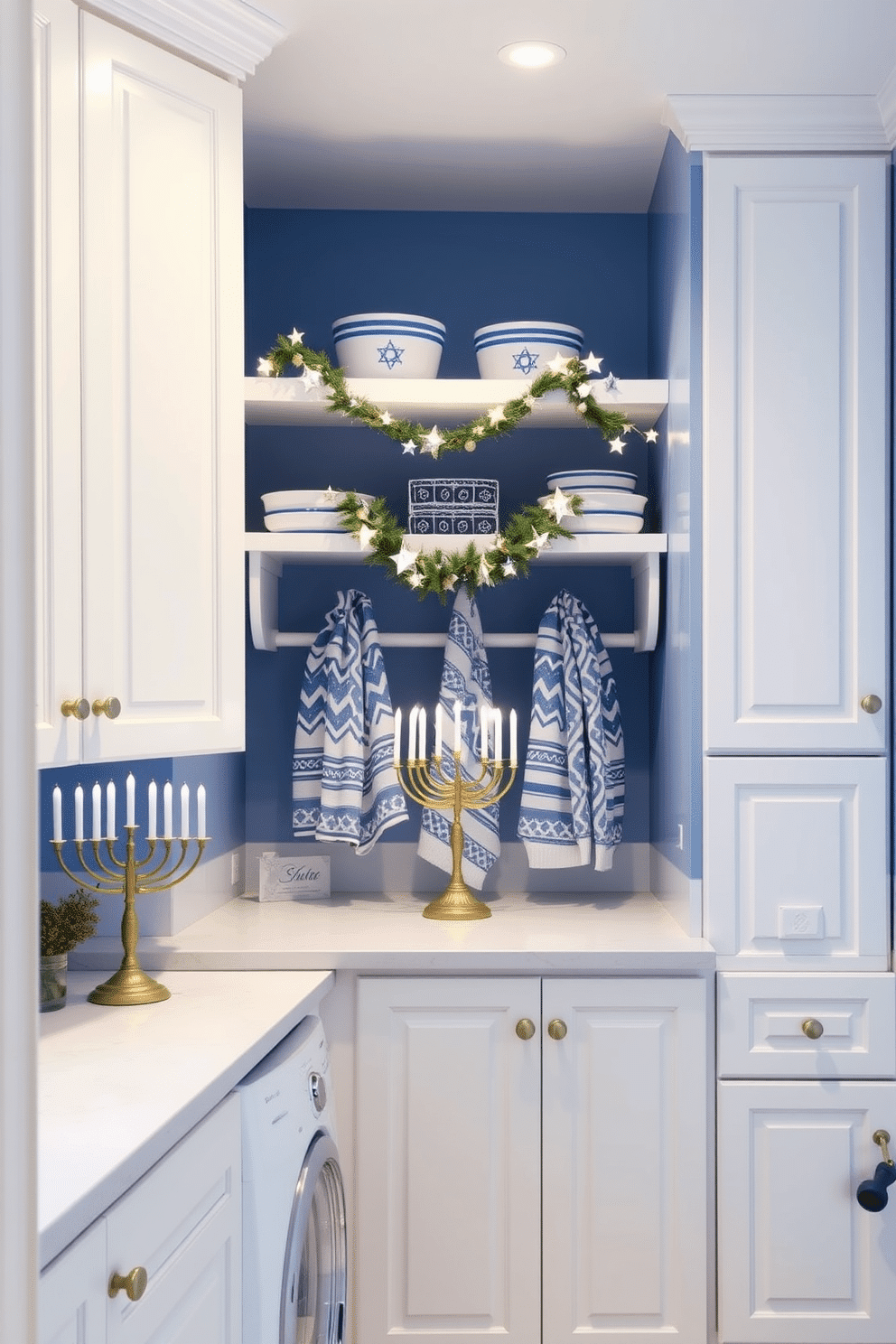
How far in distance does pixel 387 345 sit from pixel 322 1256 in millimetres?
1758

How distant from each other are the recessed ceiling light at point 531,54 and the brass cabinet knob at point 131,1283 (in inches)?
78.6

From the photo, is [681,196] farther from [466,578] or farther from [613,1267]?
[613,1267]

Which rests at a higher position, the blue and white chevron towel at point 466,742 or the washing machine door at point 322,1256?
the blue and white chevron towel at point 466,742

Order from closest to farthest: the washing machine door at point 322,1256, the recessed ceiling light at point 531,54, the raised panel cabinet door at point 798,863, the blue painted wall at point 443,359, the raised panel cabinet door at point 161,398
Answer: the raised panel cabinet door at point 161,398 < the washing machine door at point 322,1256 < the recessed ceiling light at point 531,54 < the raised panel cabinet door at point 798,863 < the blue painted wall at point 443,359

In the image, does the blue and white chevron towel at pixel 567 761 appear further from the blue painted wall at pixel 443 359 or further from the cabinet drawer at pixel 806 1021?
the cabinet drawer at pixel 806 1021

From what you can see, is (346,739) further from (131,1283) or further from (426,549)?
(131,1283)

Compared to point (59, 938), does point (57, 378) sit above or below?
above

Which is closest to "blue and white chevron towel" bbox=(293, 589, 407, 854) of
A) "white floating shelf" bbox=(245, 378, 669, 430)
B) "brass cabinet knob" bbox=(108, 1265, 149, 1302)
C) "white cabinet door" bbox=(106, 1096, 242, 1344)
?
"white floating shelf" bbox=(245, 378, 669, 430)

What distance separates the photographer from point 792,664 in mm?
2217

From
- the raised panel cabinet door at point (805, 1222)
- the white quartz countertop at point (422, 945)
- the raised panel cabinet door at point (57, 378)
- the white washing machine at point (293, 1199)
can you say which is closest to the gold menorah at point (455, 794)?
the white quartz countertop at point (422, 945)

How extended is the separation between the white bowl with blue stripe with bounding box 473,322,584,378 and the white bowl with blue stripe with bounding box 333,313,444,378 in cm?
14

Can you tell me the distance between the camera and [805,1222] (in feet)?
6.98

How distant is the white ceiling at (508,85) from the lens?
1.96m

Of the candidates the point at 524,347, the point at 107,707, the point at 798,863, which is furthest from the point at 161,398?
the point at 798,863
